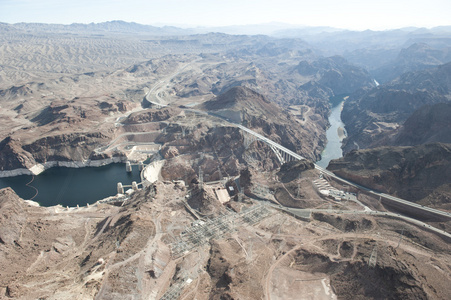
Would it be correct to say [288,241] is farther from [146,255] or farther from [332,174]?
[332,174]

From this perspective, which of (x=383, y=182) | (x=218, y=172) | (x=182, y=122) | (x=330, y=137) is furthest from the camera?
(x=330, y=137)

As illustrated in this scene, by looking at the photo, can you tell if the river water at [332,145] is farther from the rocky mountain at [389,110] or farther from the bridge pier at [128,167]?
the bridge pier at [128,167]

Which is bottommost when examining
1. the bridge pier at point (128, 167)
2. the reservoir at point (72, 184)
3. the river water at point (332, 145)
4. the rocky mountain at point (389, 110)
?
the river water at point (332, 145)

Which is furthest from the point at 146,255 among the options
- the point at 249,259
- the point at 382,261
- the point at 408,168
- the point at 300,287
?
the point at 408,168

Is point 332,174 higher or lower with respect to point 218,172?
higher

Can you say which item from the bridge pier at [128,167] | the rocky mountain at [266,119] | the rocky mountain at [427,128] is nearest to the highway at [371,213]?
the rocky mountain at [266,119]

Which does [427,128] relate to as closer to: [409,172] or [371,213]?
[409,172]

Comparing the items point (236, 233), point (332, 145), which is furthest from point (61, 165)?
point (332, 145)
